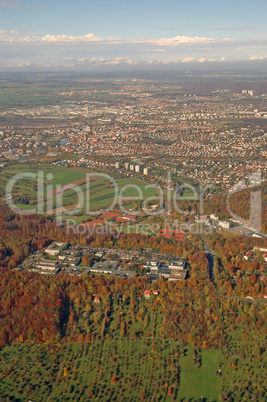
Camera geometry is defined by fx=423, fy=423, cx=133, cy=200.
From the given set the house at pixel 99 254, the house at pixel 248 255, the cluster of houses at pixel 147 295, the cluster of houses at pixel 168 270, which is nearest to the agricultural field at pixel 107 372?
the cluster of houses at pixel 147 295

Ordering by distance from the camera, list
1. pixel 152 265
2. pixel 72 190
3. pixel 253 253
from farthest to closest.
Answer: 1. pixel 72 190
2. pixel 253 253
3. pixel 152 265

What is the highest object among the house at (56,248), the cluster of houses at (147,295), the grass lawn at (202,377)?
the house at (56,248)

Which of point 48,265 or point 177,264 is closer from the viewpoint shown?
point 177,264

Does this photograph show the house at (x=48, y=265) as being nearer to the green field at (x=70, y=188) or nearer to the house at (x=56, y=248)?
the house at (x=56, y=248)

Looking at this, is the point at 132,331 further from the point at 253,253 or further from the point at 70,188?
the point at 70,188

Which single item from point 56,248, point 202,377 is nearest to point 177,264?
point 56,248

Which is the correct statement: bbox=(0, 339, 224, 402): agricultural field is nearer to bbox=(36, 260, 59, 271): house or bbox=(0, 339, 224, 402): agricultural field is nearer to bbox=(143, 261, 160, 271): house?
bbox=(143, 261, 160, 271): house

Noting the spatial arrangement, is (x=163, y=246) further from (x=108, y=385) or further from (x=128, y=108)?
(x=128, y=108)
